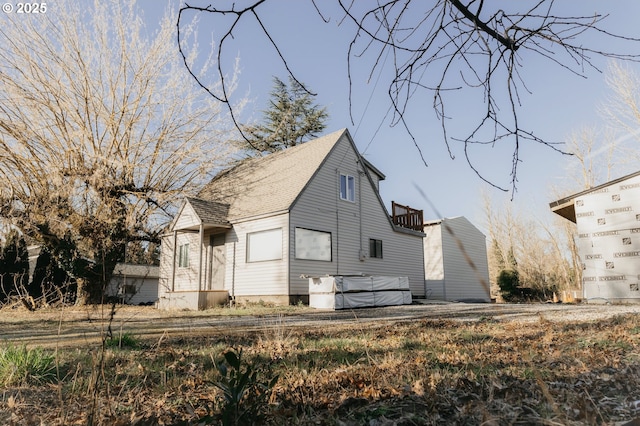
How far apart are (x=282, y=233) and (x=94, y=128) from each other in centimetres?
800

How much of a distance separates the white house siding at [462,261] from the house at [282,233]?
17.6 ft

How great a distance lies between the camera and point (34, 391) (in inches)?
109

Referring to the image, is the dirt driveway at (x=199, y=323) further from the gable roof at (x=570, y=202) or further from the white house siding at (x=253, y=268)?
the gable roof at (x=570, y=202)

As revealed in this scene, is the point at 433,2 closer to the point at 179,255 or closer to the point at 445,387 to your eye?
the point at 445,387

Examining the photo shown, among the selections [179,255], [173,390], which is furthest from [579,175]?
[173,390]

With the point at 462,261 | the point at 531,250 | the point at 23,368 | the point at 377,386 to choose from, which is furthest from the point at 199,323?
the point at 531,250

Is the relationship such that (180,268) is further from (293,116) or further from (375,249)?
(293,116)

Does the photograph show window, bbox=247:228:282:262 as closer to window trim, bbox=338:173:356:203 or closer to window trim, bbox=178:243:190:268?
window trim, bbox=338:173:356:203

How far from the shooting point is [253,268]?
618 inches

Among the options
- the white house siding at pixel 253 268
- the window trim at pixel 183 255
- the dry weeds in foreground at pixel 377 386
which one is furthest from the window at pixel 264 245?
the dry weeds in foreground at pixel 377 386

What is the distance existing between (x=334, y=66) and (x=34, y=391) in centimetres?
303

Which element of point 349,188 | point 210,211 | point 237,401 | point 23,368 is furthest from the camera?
point 349,188

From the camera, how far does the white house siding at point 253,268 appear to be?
1478 centimetres

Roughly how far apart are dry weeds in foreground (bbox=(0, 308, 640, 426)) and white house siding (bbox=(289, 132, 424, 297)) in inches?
429
